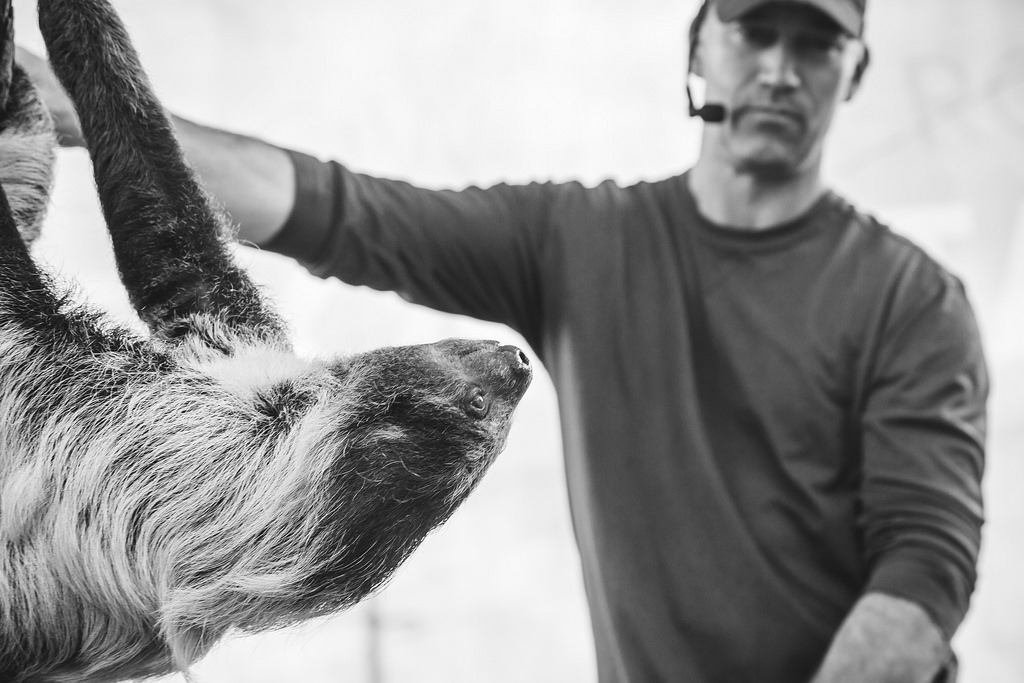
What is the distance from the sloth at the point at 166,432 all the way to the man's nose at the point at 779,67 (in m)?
0.58

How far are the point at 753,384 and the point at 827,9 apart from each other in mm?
415

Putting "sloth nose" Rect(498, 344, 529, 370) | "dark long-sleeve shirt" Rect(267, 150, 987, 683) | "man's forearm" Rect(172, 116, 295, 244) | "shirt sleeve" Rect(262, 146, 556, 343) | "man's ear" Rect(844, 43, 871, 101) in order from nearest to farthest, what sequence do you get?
"sloth nose" Rect(498, 344, 529, 370) → "man's forearm" Rect(172, 116, 295, 244) → "shirt sleeve" Rect(262, 146, 556, 343) → "dark long-sleeve shirt" Rect(267, 150, 987, 683) → "man's ear" Rect(844, 43, 871, 101)

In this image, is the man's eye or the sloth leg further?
the man's eye

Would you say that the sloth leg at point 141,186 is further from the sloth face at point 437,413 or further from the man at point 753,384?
the man at point 753,384

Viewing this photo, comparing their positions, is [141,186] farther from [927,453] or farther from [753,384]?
[927,453]

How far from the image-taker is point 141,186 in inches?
23.7

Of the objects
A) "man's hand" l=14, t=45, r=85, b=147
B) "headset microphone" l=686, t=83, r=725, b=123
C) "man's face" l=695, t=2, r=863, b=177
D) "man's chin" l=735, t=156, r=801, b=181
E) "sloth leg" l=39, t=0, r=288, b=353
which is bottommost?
"sloth leg" l=39, t=0, r=288, b=353

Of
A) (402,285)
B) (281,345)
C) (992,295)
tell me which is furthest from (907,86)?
(281,345)

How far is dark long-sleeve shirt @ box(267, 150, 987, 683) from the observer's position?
928mm

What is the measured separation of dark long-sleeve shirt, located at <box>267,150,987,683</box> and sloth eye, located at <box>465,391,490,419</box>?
0.34 metres

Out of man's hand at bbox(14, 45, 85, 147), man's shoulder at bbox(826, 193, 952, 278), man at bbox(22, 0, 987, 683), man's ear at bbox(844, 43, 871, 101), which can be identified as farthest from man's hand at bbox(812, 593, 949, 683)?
man's hand at bbox(14, 45, 85, 147)

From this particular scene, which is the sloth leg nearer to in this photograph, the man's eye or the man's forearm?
the man's forearm

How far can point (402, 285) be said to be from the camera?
38.7 inches

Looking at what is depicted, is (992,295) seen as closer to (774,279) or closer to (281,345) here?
(774,279)
